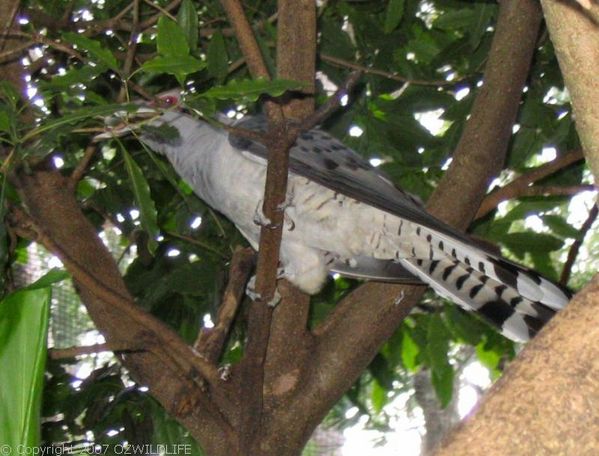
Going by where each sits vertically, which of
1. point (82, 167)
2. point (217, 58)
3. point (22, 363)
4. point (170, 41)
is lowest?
point (22, 363)

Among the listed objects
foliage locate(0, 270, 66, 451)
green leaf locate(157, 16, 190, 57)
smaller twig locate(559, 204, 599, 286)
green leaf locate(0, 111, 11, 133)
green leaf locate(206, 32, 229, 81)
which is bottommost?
foliage locate(0, 270, 66, 451)

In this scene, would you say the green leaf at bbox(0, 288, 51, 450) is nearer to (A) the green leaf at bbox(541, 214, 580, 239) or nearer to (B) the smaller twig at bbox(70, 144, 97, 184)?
(B) the smaller twig at bbox(70, 144, 97, 184)

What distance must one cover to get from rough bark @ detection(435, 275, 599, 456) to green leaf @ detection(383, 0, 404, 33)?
160 cm

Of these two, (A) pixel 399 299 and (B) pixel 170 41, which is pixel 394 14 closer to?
(A) pixel 399 299

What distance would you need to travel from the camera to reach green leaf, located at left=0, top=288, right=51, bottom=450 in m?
1.37

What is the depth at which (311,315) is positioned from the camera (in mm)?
2836

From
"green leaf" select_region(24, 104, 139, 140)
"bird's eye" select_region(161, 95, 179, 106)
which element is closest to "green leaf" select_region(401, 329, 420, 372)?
"bird's eye" select_region(161, 95, 179, 106)

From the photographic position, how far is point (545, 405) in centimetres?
108

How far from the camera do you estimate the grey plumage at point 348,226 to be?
235 cm

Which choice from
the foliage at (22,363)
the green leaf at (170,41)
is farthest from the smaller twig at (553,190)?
the foliage at (22,363)

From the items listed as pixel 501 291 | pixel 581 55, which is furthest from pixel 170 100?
pixel 581 55

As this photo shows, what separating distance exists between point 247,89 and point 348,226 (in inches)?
49.1

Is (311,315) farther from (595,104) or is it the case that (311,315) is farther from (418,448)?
(418,448)

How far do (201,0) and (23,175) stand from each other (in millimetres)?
871
